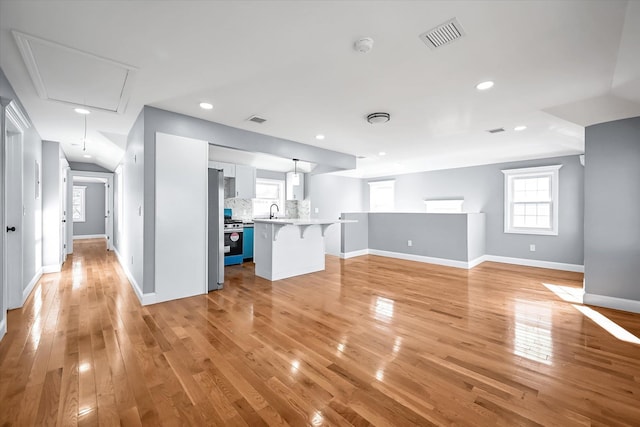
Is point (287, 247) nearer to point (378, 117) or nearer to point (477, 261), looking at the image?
point (378, 117)

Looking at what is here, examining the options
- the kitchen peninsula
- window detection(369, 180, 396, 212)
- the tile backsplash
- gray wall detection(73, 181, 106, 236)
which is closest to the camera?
the kitchen peninsula

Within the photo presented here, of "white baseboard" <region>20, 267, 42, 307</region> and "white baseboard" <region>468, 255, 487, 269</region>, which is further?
"white baseboard" <region>468, 255, 487, 269</region>

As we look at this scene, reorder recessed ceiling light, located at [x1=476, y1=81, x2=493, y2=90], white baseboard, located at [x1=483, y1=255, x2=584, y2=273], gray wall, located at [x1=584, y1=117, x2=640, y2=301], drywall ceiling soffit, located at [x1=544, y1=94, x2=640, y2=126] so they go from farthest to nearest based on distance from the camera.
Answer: white baseboard, located at [x1=483, y1=255, x2=584, y2=273]
gray wall, located at [x1=584, y1=117, x2=640, y2=301]
drywall ceiling soffit, located at [x1=544, y1=94, x2=640, y2=126]
recessed ceiling light, located at [x1=476, y1=81, x2=493, y2=90]

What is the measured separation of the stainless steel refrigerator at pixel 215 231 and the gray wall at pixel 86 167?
258 inches

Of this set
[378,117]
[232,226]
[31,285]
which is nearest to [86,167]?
[31,285]

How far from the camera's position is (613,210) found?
3.36 meters

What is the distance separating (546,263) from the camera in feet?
18.6

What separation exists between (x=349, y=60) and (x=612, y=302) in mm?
4222

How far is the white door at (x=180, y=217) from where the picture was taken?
3.48 meters

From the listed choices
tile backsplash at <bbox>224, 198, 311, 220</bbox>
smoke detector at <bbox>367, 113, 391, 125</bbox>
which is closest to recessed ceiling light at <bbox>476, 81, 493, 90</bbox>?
smoke detector at <bbox>367, 113, 391, 125</bbox>

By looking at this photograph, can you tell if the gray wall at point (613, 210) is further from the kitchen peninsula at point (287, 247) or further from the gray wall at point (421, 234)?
the kitchen peninsula at point (287, 247)

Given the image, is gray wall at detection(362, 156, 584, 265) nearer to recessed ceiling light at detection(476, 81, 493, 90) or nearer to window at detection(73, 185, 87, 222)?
recessed ceiling light at detection(476, 81, 493, 90)

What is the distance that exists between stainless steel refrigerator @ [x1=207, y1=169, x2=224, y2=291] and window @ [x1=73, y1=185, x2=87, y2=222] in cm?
957

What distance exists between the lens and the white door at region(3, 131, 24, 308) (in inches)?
128
